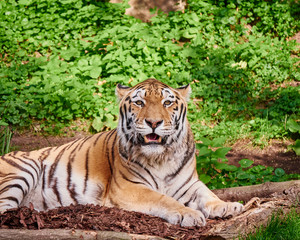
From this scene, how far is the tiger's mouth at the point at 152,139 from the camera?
366 cm

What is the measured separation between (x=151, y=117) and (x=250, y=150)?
131 inches

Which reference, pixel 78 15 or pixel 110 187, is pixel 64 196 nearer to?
pixel 110 187

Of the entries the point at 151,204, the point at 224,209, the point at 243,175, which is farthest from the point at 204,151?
the point at 151,204

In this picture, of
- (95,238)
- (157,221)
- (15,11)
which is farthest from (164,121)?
(15,11)

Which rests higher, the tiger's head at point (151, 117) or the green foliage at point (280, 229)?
the tiger's head at point (151, 117)

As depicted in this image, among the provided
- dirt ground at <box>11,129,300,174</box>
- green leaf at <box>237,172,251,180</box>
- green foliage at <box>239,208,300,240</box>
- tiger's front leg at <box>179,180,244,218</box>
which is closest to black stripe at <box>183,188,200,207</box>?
tiger's front leg at <box>179,180,244,218</box>

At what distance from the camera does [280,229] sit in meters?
3.29

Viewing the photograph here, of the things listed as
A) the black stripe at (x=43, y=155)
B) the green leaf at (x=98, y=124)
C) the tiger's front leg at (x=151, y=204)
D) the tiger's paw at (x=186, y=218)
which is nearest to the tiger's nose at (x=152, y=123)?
the tiger's front leg at (x=151, y=204)

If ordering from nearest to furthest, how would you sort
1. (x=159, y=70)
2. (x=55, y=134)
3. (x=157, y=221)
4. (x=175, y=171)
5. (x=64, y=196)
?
(x=157, y=221)
(x=175, y=171)
(x=64, y=196)
(x=55, y=134)
(x=159, y=70)

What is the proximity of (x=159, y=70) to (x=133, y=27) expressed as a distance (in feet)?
3.64

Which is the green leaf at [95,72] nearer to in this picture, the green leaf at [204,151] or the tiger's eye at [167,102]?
the green leaf at [204,151]

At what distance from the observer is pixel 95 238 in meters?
2.82

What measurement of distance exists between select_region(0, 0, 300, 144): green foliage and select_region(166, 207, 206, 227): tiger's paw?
347 centimetres

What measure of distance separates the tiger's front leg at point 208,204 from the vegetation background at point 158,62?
2.50 metres
